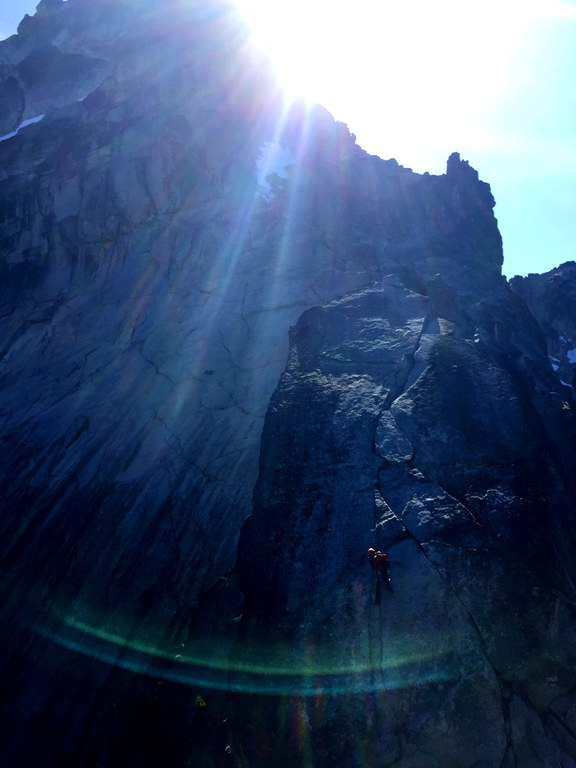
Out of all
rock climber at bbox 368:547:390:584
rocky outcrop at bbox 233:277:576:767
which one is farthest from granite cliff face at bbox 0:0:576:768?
rock climber at bbox 368:547:390:584

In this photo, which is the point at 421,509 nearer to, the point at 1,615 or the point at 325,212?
the point at 1,615

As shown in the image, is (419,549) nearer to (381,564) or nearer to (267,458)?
(381,564)

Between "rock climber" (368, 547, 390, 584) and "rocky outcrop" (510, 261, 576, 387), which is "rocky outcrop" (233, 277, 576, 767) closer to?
"rock climber" (368, 547, 390, 584)

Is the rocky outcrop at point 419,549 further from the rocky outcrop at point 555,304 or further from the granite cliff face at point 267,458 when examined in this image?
the rocky outcrop at point 555,304

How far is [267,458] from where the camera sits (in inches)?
665

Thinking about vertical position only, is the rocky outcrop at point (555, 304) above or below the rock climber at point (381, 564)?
below

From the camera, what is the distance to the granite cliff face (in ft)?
41.7

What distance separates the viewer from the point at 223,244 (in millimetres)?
25484

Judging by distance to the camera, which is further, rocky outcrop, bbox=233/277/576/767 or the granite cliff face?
the granite cliff face

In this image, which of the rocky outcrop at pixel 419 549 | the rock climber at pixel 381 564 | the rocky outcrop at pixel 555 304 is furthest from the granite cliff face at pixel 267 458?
the rocky outcrop at pixel 555 304

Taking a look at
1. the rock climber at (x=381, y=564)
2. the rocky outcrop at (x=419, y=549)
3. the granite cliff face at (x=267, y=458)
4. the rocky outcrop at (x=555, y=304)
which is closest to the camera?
the rocky outcrop at (x=419, y=549)

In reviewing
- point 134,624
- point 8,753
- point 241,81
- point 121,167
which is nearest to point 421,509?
point 134,624

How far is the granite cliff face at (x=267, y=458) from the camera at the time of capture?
1272 centimetres

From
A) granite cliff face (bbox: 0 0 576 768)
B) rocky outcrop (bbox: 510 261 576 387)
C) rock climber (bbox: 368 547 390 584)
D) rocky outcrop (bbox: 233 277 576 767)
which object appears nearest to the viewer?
rocky outcrop (bbox: 233 277 576 767)
